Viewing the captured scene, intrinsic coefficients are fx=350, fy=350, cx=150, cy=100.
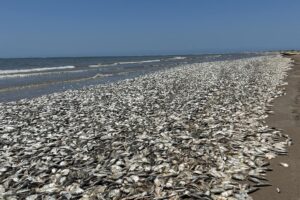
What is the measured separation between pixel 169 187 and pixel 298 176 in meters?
2.67

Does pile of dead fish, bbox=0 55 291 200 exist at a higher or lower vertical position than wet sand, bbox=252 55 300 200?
higher

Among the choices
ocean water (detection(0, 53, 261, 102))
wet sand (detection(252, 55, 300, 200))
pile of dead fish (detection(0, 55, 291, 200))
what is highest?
pile of dead fish (detection(0, 55, 291, 200))

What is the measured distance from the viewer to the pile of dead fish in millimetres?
6145

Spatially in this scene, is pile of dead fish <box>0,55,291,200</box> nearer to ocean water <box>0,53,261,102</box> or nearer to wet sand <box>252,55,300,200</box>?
wet sand <box>252,55,300,200</box>

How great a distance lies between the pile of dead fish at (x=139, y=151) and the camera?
614 centimetres

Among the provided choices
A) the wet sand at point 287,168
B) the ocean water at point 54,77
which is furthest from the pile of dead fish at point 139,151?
the ocean water at point 54,77

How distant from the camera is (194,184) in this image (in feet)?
A: 20.5

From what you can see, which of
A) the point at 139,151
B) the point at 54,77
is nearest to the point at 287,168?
the point at 139,151

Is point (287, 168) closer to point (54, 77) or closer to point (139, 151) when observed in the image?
point (139, 151)

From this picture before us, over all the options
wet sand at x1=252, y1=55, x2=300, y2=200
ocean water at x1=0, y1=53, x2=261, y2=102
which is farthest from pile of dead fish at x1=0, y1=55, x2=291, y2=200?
ocean water at x1=0, y1=53, x2=261, y2=102

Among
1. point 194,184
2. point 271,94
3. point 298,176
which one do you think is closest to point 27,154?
point 194,184

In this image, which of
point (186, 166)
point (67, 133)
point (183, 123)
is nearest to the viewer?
point (186, 166)

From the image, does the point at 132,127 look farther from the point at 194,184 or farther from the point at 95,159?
the point at 194,184

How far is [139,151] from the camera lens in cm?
808
